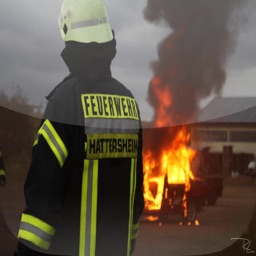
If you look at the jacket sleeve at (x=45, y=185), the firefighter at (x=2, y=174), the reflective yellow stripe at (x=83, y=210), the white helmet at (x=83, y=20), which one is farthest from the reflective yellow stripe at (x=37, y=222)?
the firefighter at (x=2, y=174)

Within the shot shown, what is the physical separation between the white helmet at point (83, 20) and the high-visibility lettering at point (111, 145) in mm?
251

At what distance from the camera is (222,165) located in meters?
2.67

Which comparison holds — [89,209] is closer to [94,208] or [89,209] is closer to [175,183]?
[94,208]

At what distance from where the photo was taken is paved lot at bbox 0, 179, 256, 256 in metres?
2.15

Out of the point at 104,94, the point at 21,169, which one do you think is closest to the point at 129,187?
the point at 104,94

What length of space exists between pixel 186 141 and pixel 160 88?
0.74m

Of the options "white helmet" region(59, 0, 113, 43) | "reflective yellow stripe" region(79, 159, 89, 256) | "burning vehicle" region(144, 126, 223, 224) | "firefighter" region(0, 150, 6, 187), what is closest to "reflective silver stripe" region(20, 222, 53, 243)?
"reflective yellow stripe" region(79, 159, 89, 256)

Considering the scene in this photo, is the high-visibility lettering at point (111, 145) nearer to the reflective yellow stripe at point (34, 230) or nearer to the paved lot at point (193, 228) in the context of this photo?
the reflective yellow stripe at point (34, 230)

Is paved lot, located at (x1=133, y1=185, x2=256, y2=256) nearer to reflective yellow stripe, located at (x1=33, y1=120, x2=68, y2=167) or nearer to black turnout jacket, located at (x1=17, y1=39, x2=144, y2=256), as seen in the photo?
black turnout jacket, located at (x1=17, y1=39, x2=144, y2=256)

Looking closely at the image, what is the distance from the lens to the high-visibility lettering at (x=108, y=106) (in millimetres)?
1520

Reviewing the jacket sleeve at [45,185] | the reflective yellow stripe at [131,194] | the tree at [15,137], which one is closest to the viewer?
the jacket sleeve at [45,185]

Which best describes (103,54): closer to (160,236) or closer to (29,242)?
(29,242)

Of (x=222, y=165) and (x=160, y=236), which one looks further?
(x=222, y=165)

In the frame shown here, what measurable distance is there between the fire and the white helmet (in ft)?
3.00
